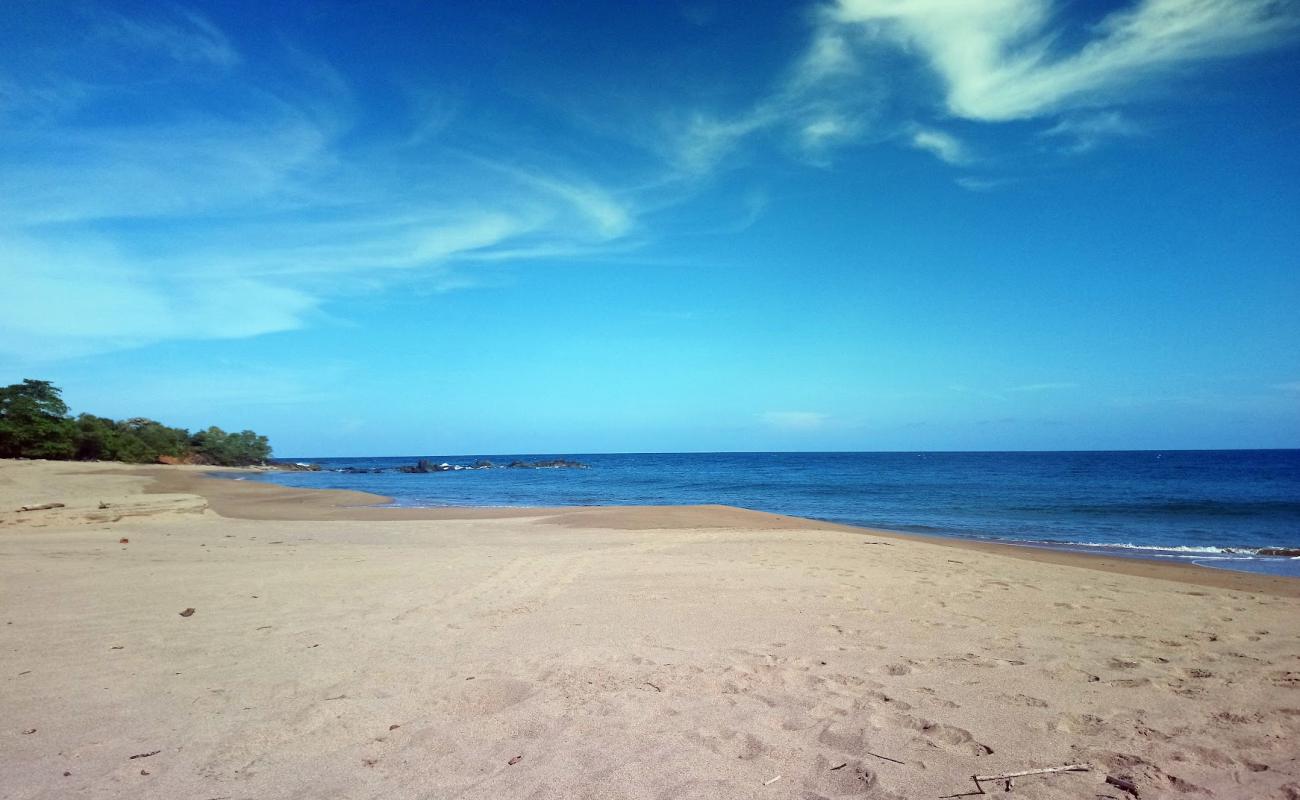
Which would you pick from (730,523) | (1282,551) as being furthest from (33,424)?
(1282,551)

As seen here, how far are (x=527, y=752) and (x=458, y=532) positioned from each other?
12.1m

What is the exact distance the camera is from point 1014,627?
618 centimetres

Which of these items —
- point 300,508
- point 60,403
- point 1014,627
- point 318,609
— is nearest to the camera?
point 1014,627

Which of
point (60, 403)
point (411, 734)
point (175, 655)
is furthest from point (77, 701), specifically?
point (60, 403)

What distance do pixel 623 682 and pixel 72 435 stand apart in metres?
65.0

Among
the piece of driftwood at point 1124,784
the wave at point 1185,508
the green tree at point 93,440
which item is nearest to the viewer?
the piece of driftwood at point 1124,784

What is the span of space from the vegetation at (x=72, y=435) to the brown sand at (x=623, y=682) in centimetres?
5211

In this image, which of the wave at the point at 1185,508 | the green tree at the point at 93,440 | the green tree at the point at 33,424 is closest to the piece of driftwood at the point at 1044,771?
the wave at the point at 1185,508

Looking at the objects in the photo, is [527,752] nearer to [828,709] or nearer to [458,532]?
[828,709]

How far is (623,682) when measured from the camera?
4516mm

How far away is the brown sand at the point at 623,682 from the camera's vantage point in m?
3.27

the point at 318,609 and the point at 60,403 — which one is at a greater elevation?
the point at 60,403

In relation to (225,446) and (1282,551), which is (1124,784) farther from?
(225,446)

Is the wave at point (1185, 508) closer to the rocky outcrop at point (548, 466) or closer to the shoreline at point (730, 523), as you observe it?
the shoreline at point (730, 523)
